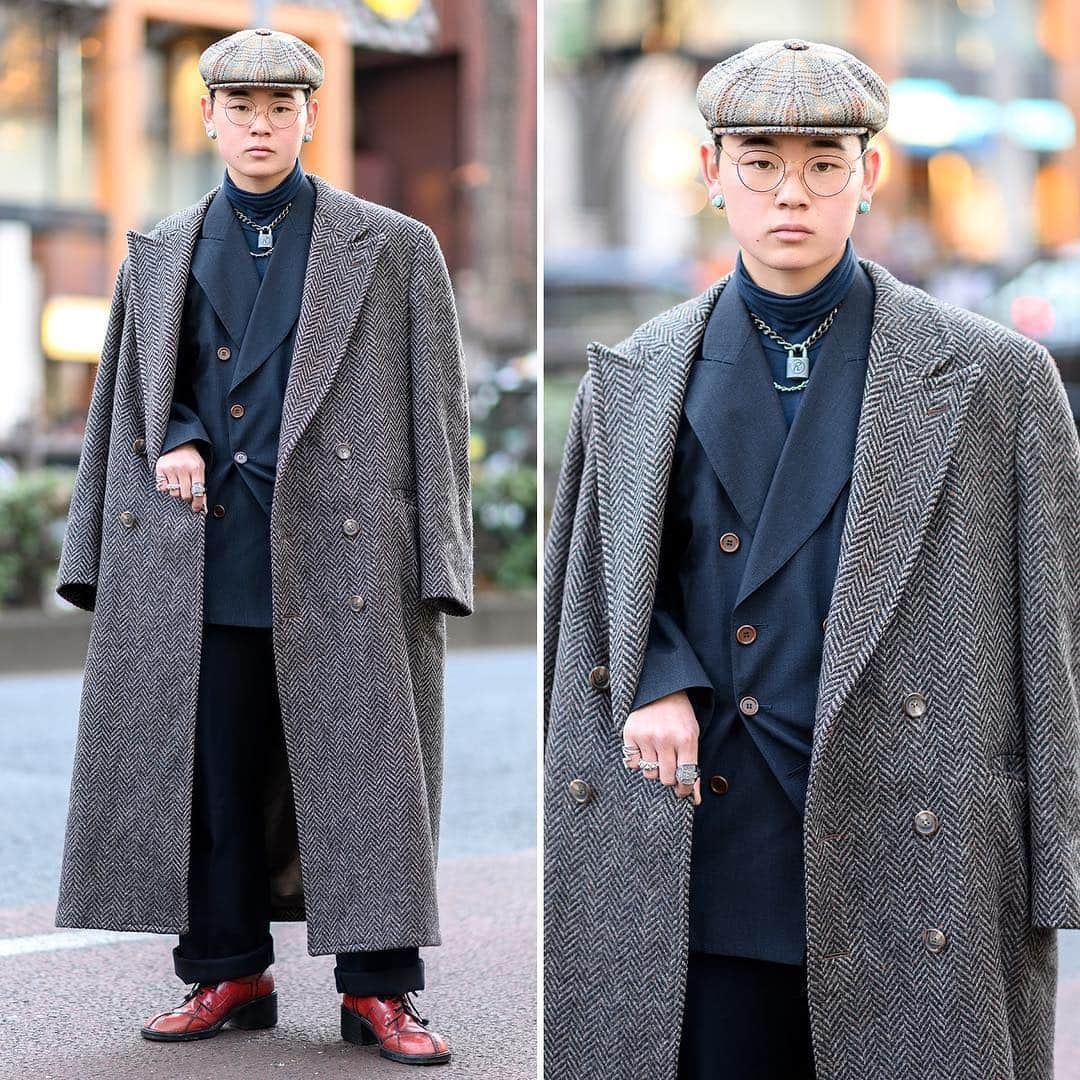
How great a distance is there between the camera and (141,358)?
4.58 metres

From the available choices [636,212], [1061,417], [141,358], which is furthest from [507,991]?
[636,212]

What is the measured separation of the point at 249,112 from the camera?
4.42 metres

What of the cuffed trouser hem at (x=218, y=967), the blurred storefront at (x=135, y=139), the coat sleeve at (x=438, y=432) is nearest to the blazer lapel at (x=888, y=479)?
the coat sleeve at (x=438, y=432)

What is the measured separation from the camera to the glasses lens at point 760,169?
307 cm

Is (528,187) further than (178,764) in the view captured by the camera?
Yes

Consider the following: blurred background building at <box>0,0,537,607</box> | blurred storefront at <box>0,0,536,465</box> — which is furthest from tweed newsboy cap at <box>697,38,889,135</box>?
blurred storefront at <box>0,0,536,465</box>

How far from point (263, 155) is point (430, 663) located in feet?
3.99

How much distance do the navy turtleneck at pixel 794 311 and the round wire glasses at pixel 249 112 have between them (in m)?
1.62

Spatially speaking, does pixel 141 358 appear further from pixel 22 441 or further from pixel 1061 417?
pixel 22 441

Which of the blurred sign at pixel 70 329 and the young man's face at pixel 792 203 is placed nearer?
the young man's face at pixel 792 203

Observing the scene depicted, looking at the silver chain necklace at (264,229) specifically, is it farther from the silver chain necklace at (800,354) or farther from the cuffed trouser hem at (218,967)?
the silver chain necklace at (800,354)

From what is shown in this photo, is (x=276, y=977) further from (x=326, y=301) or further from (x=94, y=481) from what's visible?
(x=326, y=301)

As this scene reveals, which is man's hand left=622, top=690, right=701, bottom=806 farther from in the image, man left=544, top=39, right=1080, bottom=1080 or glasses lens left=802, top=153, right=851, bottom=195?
glasses lens left=802, top=153, right=851, bottom=195

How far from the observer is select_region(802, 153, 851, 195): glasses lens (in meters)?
3.06
